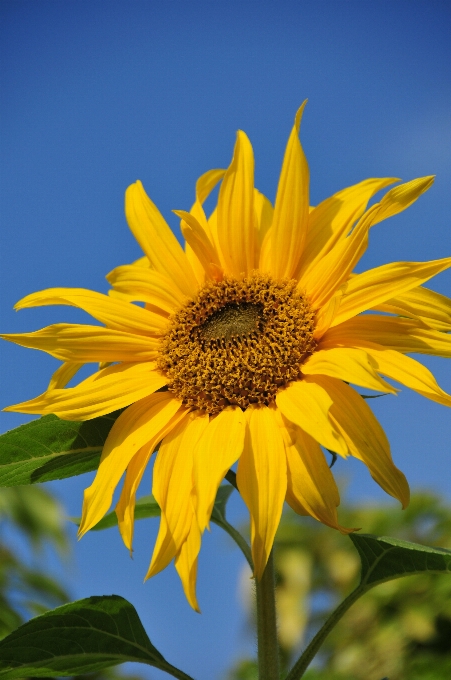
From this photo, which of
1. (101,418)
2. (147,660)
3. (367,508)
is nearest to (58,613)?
(147,660)

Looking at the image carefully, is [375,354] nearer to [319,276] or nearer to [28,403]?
[319,276]

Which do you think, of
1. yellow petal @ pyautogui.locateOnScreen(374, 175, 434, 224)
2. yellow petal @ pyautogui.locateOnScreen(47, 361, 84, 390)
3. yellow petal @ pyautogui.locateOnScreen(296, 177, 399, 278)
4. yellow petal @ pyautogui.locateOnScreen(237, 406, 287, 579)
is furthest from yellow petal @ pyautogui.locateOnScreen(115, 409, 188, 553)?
yellow petal @ pyautogui.locateOnScreen(374, 175, 434, 224)

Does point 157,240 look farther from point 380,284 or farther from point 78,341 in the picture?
point 380,284

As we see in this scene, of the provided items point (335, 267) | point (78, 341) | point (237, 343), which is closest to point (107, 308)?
point (78, 341)

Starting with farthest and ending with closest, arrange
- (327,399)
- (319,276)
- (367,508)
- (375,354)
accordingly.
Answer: (367,508) < (319,276) < (375,354) < (327,399)

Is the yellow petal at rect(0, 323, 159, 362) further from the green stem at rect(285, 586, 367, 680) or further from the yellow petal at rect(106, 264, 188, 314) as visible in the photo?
the green stem at rect(285, 586, 367, 680)
